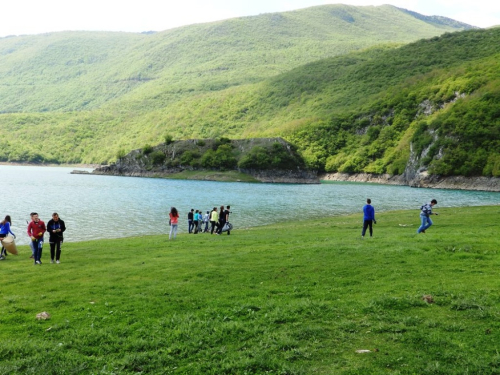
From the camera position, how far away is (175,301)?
1291 cm

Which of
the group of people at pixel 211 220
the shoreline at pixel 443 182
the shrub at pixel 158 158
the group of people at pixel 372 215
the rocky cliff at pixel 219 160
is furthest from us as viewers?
the shrub at pixel 158 158

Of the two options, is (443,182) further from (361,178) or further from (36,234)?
(36,234)

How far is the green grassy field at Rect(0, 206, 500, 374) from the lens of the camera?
898cm

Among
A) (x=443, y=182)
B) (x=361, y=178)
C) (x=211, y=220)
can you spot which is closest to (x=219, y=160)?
(x=361, y=178)

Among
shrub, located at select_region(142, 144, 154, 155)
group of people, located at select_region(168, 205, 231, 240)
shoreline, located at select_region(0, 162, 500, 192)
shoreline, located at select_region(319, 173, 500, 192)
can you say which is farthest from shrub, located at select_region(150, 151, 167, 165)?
group of people, located at select_region(168, 205, 231, 240)

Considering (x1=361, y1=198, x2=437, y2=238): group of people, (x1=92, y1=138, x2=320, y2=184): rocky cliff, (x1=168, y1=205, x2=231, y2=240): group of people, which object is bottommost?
(x1=168, y1=205, x2=231, y2=240): group of people

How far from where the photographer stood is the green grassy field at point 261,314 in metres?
8.98

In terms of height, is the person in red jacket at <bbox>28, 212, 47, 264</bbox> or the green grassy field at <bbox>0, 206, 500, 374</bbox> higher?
the person in red jacket at <bbox>28, 212, 47, 264</bbox>

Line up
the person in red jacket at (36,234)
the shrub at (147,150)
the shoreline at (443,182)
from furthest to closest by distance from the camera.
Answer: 1. the shrub at (147,150)
2. the shoreline at (443,182)
3. the person in red jacket at (36,234)

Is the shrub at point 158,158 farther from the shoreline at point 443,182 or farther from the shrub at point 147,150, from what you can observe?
the shoreline at point 443,182

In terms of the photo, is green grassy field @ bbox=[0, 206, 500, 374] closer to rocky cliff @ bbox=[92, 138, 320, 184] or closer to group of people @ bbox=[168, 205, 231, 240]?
group of people @ bbox=[168, 205, 231, 240]

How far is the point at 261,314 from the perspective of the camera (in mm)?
11688

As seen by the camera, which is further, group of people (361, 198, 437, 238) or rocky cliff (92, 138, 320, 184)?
rocky cliff (92, 138, 320, 184)

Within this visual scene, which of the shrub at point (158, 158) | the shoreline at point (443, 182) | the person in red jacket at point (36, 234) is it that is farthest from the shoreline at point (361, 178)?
the person in red jacket at point (36, 234)
